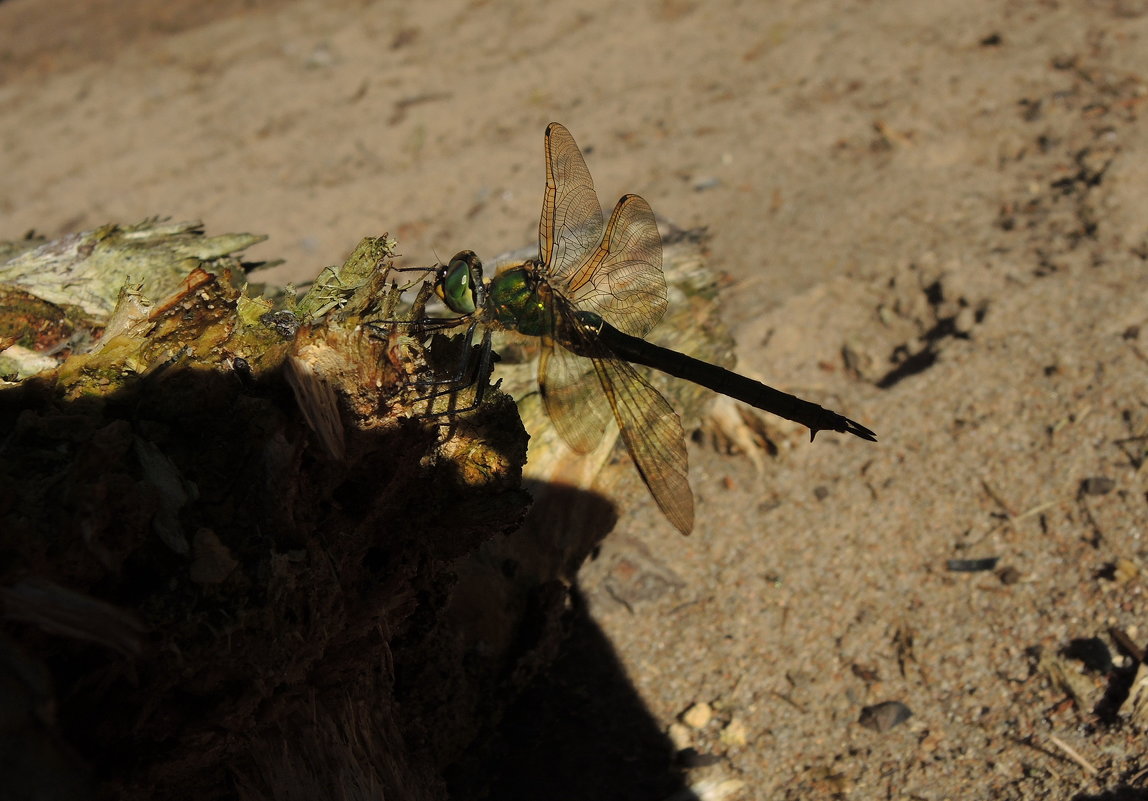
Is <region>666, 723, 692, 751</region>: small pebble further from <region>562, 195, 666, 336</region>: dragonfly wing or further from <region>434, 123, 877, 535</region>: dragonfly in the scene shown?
<region>562, 195, 666, 336</region>: dragonfly wing

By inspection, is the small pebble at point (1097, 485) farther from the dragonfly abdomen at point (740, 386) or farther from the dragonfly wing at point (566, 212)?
the dragonfly wing at point (566, 212)

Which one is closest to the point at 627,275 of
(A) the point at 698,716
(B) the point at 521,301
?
(B) the point at 521,301

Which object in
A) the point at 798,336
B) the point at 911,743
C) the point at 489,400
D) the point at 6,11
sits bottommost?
the point at 911,743

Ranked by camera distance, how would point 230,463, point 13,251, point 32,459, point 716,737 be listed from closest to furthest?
point 32,459
point 230,463
point 716,737
point 13,251

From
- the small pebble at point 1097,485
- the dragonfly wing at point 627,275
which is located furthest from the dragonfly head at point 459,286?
the small pebble at point 1097,485

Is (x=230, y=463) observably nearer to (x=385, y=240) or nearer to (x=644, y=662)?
(x=385, y=240)

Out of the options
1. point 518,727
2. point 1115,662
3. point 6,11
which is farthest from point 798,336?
point 6,11

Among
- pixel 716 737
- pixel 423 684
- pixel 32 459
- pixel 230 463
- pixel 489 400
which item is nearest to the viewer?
pixel 32 459

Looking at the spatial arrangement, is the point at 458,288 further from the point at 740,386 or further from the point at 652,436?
the point at 740,386
